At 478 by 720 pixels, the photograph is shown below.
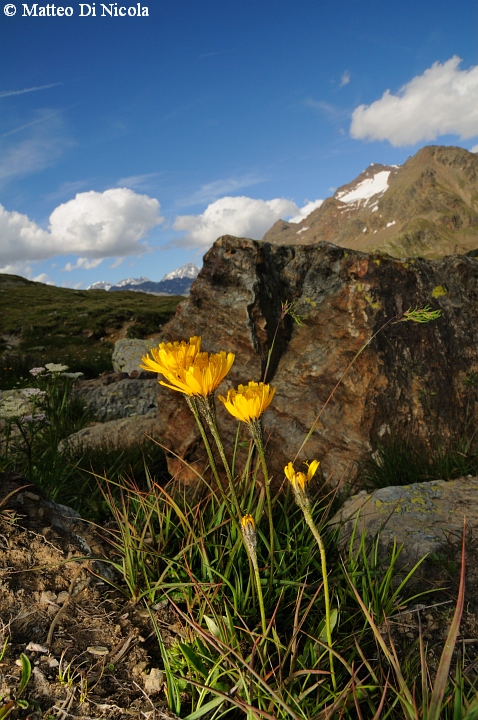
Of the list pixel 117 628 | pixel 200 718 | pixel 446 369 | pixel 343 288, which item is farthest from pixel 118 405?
pixel 200 718

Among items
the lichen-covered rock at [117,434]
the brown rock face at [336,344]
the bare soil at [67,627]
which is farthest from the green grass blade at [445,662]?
the lichen-covered rock at [117,434]

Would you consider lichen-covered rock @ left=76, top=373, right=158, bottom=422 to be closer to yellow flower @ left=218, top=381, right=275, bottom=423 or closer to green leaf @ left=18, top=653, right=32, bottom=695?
green leaf @ left=18, top=653, right=32, bottom=695

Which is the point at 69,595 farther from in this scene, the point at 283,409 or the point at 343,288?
the point at 343,288

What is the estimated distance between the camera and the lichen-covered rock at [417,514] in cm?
355

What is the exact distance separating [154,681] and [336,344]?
14.1 feet

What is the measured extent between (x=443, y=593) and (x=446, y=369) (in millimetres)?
3360

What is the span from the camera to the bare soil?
218 centimetres

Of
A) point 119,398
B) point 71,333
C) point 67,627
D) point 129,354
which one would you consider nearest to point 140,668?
point 67,627

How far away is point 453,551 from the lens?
3.38 metres

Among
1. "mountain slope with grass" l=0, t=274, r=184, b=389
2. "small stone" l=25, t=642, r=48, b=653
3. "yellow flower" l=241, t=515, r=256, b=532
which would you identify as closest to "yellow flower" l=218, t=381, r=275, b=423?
"yellow flower" l=241, t=515, r=256, b=532

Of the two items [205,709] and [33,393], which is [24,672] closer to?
[205,709]

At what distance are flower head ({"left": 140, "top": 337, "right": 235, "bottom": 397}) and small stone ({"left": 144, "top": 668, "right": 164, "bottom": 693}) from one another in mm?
1566

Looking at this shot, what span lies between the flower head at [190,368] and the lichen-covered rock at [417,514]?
6.40 feet

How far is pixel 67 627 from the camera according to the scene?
2555 mm
